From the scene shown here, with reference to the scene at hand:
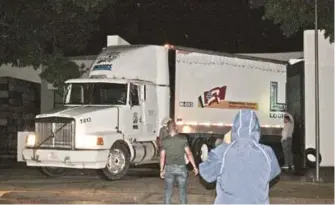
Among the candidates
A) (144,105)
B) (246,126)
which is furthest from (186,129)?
(246,126)

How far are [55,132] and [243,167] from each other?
1087 cm

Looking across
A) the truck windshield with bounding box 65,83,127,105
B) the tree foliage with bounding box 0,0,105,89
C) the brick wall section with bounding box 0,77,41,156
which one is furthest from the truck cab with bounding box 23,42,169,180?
the brick wall section with bounding box 0,77,41,156

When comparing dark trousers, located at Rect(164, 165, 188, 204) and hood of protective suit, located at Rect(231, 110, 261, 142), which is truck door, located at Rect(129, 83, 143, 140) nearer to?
dark trousers, located at Rect(164, 165, 188, 204)

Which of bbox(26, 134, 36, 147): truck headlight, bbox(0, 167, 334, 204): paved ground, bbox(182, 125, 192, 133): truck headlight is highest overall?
bbox(182, 125, 192, 133): truck headlight

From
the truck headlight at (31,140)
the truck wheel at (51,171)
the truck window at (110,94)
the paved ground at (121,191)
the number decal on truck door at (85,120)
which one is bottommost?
the paved ground at (121,191)

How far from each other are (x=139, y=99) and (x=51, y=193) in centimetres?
419

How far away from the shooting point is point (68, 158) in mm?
15117

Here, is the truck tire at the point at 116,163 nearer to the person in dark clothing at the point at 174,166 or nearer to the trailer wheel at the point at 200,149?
the trailer wheel at the point at 200,149

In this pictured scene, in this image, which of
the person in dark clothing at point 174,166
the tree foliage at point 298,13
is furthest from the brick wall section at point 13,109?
the person in dark clothing at point 174,166

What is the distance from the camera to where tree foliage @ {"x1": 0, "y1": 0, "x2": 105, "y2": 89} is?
20.2 meters

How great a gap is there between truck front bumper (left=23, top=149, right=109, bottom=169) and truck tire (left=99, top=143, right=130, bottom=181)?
365mm

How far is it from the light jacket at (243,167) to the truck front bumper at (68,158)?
9844 millimetres

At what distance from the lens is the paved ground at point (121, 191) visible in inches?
501

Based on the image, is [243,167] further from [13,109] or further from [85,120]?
[13,109]
